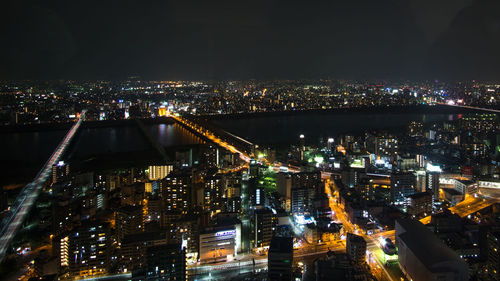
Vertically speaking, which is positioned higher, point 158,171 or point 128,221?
point 158,171

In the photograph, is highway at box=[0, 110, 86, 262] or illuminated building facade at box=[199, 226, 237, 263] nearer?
illuminated building facade at box=[199, 226, 237, 263]

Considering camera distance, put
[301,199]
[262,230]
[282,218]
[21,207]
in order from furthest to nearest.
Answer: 1. [301,199]
2. [21,207]
3. [282,218]
4. [262,230]

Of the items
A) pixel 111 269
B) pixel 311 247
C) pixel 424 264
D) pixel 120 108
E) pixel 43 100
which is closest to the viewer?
pixel 424 264

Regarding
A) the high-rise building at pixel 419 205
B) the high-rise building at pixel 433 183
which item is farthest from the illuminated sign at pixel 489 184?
the high-rise building at pixel 419 205

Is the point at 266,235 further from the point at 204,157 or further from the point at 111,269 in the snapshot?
the point at 204,157

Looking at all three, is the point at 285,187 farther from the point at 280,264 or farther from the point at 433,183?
the point at 280,264

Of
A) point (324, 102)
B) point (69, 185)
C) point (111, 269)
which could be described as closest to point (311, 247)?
point (111, 269)

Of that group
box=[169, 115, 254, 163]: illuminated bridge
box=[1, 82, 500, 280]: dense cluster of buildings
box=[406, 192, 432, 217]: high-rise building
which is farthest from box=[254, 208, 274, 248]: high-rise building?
box=[169, 115, 254, 163]: illuminated bridge

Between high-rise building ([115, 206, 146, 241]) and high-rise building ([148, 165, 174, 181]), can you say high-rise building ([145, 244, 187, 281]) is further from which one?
high-rise building ([148, 165, 174, 181])

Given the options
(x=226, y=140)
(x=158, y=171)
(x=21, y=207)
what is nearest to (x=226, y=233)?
(x=21, y=207)

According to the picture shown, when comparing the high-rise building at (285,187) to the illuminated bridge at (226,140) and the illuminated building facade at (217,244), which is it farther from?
the illuminated bridge at (226,140)

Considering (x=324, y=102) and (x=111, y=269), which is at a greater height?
(x=324, y=102)
